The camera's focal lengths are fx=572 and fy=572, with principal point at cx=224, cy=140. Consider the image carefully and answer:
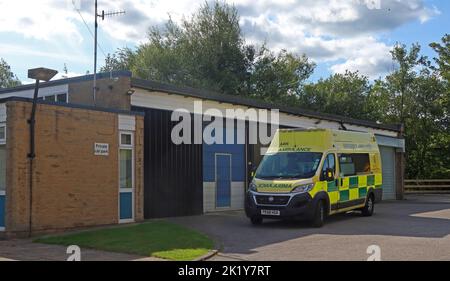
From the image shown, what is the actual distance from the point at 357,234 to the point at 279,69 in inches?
1342

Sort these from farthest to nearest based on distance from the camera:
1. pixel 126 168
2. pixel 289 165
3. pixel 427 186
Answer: pixel 427 186 → pixel 126 168 → pixel 289 165

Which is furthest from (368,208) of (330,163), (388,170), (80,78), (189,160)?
(388,170)

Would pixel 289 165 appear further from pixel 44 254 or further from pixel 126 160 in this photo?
pixel 44 254

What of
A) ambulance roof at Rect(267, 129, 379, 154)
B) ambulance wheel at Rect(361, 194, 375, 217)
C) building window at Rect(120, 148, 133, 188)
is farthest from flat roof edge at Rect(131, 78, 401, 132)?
ambulance wheel at Rect(361, 194, 375, 217)

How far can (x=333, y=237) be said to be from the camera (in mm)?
13242

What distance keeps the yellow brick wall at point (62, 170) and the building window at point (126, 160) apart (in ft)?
1.29

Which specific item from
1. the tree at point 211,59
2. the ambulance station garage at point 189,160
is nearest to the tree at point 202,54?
the tree at point 211,59

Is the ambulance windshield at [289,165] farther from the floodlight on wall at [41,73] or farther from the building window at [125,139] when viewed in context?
the floodlight on wall at [41,73]

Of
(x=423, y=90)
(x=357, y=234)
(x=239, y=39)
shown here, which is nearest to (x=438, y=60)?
(x=423, y=90)

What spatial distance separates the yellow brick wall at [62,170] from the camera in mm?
13500

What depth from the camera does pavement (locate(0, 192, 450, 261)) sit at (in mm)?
10586

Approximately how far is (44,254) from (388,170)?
2393 cm

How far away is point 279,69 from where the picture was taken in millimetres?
46844
